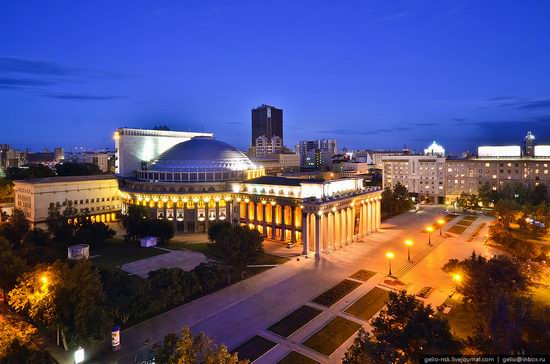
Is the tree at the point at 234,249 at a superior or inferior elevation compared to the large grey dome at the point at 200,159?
inferior

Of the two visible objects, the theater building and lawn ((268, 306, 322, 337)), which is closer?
lawn ((268, 306, 322, 337))

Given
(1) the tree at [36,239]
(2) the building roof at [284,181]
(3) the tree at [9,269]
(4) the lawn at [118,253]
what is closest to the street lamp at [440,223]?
(2) the building roof at [284,181]

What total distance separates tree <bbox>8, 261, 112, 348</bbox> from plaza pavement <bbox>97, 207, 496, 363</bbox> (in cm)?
288

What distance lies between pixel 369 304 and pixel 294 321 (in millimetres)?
9461

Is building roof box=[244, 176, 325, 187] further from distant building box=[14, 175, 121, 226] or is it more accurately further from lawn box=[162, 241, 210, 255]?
distant building box=[14, 175, 121, 226]

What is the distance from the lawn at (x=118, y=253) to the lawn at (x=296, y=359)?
35.5m

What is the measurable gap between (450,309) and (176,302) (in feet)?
98.2

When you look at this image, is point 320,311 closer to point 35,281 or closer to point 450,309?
point 450,309

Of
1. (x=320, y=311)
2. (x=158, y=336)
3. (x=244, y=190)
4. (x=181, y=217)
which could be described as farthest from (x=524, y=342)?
(x=181, y=217)

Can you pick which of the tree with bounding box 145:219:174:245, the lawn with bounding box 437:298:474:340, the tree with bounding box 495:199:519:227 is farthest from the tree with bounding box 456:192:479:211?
the tree with bounding box 145:219:174:245

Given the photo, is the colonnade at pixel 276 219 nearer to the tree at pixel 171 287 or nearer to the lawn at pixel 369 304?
the lawn at pixel 369 304

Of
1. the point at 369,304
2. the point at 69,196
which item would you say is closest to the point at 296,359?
the point at 369,304

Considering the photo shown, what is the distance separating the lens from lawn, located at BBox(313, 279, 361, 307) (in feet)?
137

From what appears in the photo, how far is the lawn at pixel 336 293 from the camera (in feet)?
137
